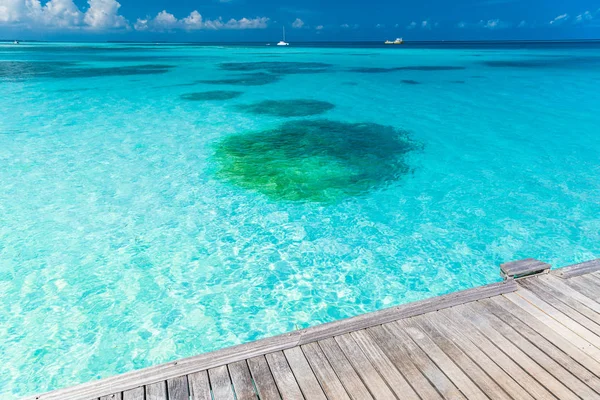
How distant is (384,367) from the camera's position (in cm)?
317

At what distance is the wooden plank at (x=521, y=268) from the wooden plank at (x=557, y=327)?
0.99 ft

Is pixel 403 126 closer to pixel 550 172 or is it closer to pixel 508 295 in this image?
pixel 550 172

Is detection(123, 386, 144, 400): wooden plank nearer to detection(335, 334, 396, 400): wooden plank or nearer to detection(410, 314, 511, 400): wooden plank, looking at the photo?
detection(335, 334, 396, 400): wooden plank

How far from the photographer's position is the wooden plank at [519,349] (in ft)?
9.73

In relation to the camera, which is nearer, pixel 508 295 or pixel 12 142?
pixel 508 295

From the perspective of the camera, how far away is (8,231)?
692cm

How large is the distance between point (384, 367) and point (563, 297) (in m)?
2.37

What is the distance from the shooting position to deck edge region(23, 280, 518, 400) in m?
2.92

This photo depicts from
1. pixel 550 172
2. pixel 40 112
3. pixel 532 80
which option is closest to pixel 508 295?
pixel 550 172

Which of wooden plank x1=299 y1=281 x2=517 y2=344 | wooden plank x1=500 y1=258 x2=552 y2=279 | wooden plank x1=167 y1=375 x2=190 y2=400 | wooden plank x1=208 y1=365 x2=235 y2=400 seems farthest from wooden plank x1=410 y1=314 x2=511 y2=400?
wooden plank x1=167 y1=375 x2=190 y2=400

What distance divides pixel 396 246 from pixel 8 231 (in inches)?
288

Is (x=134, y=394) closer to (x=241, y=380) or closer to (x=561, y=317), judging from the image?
(x=241, y=380)

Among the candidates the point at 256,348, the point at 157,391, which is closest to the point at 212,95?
the point at 256,348

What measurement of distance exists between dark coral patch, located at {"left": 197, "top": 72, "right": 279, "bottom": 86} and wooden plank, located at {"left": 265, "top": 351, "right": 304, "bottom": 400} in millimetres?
23675
